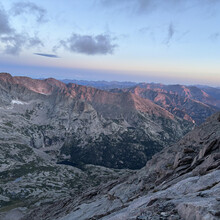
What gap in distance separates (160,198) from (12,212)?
6931 inches

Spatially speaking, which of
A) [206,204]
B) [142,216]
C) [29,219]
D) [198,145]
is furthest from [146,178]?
[29,219]

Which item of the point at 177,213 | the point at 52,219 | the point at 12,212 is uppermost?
the point at 177,213

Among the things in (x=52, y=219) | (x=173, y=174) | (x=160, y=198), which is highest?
(x=160, y=198)

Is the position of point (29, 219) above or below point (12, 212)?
above

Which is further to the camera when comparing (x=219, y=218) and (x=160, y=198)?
(x=160, y=198)

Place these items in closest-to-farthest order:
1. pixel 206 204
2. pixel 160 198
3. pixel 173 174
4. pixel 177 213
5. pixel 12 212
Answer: pixel 206 204
pixel 177 213
pixel 160 198
pixel 173 174
pixel 12 212

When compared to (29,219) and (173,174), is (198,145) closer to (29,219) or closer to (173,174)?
(173,174)

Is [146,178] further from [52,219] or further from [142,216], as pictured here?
[52,219]

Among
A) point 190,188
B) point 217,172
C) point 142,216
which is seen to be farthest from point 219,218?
point 217,172

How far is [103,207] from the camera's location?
5397 centimetres

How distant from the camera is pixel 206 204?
20344mm

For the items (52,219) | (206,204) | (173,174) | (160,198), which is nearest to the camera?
(206,204)

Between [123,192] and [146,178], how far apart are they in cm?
823

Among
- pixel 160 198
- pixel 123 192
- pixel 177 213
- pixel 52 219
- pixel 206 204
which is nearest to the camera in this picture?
pixel 206 204
